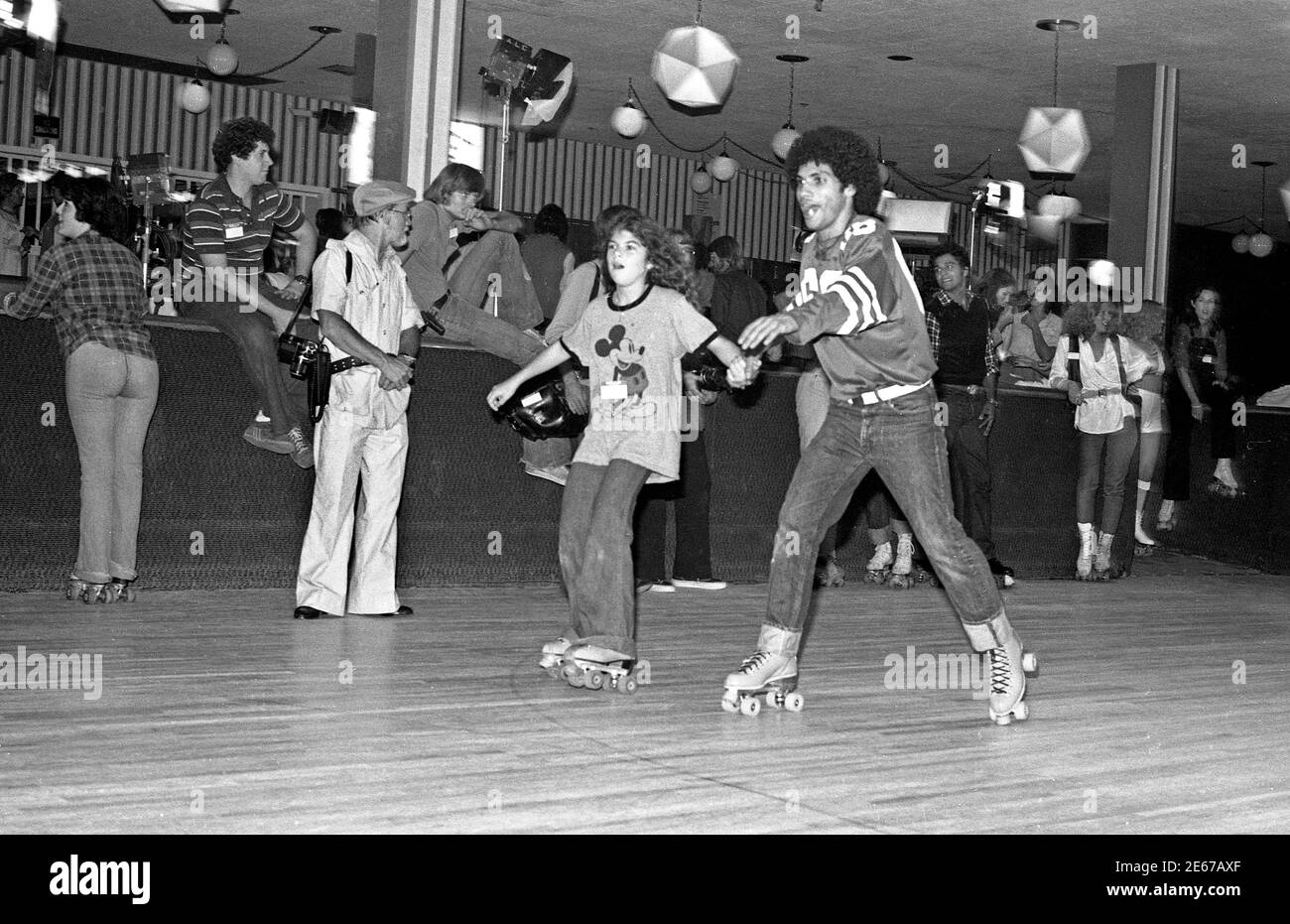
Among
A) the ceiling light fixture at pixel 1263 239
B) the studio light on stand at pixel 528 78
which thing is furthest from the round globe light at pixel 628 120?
the ceiling light fixture at pixel 1263 239

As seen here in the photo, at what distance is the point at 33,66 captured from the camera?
44.4 ft

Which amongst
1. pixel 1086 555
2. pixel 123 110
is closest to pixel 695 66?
pixel 1086 555

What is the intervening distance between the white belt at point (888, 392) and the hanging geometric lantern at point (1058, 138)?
610cm

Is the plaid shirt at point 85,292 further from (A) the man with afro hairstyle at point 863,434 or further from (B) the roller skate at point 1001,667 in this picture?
(B) the roller skate at point 1001,667

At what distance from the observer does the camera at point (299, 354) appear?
5.64 m

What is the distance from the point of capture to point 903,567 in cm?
798

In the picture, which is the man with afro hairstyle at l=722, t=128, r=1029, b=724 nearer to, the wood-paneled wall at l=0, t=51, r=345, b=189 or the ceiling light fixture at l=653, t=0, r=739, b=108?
the ceiling light fixture at l=653, t=0, r=739, b=108

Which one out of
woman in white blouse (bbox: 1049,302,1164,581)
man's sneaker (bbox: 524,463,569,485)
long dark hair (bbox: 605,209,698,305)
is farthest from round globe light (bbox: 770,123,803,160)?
long dark hair (bbox: 605,209,698,305)

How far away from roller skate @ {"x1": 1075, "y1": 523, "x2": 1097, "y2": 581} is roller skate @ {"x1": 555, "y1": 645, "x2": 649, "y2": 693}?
203 inches

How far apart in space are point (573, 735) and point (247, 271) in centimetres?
302

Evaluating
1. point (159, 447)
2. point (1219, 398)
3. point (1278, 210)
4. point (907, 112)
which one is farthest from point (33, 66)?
point (1278, 210)

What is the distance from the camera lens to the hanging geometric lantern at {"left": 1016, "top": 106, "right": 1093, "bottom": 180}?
9633 mm
